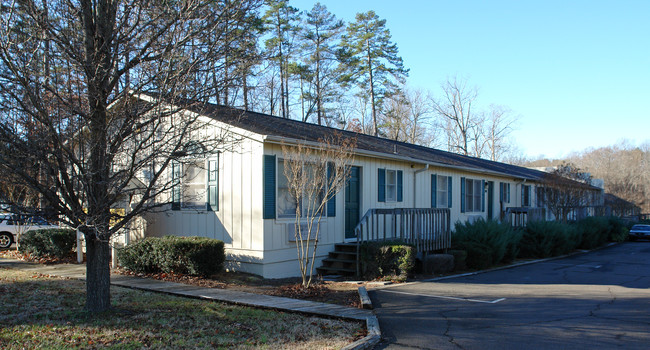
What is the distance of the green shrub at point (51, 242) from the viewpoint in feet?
46.5

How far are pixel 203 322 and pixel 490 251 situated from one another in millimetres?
9301

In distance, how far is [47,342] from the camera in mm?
5926

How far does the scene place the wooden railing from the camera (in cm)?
1261

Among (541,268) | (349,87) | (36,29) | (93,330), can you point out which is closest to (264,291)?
(93,330)

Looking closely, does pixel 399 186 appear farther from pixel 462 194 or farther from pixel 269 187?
pixel 269 187

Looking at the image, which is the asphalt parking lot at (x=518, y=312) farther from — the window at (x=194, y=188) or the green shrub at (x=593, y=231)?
the green shrub at (x=593, y=231)

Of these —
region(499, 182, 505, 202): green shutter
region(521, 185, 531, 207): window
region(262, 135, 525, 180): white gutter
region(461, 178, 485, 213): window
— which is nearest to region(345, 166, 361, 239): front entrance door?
region(262, 135, 525, 180): white gutter

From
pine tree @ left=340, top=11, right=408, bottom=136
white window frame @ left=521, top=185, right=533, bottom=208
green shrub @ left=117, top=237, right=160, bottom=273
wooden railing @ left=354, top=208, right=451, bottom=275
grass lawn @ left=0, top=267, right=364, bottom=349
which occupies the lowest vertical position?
grass lawn @ left=0, top=267, right=364, bottom=349

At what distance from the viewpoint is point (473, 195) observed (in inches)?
813

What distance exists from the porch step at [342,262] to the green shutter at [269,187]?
214 centimetres

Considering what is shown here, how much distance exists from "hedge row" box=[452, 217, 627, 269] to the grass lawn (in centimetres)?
779

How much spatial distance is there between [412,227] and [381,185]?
2028 millimetres

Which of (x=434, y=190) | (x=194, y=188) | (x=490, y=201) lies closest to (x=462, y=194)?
(x=434, y=190)

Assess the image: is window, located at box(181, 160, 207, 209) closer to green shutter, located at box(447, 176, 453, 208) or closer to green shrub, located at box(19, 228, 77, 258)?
green shrub, located at box(19, 228, 77, 258)
